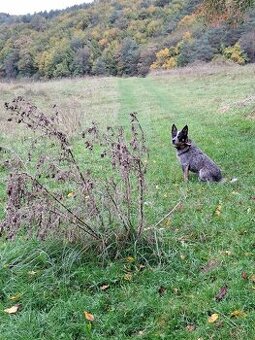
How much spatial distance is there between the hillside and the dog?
49205 mm

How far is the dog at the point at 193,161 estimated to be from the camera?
782 cm

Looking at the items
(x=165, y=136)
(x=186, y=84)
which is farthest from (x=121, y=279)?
(x=186, y=84)

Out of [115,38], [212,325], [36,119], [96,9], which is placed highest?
[96,9]

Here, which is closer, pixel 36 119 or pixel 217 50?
pixel 36 119

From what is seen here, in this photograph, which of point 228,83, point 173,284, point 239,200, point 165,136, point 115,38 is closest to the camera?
point 173,284

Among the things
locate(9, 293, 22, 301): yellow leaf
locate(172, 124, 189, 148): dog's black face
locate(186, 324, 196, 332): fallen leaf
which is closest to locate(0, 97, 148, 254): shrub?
locate(9, 293, 22, 301): yellow leaf

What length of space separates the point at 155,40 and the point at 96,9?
34026 millimetres

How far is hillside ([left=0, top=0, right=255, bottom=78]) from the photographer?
59875 mm

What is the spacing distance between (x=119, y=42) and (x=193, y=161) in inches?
3075

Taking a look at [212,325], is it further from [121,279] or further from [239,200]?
[239,200]

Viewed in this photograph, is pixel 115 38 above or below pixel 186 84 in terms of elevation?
above

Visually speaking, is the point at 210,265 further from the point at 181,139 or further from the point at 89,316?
the point at 181,139

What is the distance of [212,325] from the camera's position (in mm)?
3916

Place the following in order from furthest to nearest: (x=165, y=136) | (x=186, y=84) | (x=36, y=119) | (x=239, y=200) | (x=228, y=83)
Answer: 1. (x=186, y=84)
2. (x=228, y=83)
3. (x=165, y=136)
4. (x=239, y=200)
5. (x=36, y=119)
